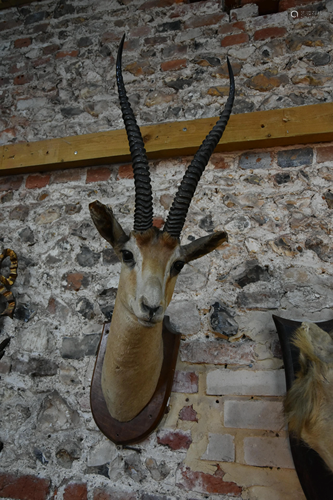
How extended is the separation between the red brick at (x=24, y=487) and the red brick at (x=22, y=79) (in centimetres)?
332

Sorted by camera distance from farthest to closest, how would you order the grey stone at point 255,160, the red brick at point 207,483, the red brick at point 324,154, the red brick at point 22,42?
the red brick at point 22,42 < the grey stone at point 255,160 < the red brick at point 324,154 < the red brick at point 207,483

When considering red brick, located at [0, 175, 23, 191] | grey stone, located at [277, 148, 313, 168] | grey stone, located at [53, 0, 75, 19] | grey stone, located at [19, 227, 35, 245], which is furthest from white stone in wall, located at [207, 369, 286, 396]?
grey stone, located at [53, 0, 75, 19]

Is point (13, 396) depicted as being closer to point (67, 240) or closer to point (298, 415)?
point (67, 240)

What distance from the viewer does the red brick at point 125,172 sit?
308cm

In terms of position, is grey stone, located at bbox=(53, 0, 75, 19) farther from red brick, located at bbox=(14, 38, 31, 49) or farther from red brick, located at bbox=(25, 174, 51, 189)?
red brick, located at bbox=(25, 174, 51, 189)

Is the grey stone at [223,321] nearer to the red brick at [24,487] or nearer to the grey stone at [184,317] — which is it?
the grey stone at [184,317]

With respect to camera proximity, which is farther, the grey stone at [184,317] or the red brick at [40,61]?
the red brick at [40,61]

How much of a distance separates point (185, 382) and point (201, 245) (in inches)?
33.9

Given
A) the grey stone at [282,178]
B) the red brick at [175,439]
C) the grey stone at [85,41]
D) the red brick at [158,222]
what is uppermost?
the grey stone at [85,41]

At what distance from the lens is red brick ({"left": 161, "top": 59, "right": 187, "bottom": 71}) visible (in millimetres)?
3383

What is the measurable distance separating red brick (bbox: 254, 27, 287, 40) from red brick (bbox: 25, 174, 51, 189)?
2.13 meters

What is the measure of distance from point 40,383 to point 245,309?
4.63ft

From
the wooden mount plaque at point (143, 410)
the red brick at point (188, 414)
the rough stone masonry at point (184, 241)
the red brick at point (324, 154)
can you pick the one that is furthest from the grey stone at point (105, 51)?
the red brick at point (188, 414)

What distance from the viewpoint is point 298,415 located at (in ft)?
5.95
